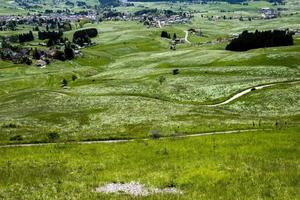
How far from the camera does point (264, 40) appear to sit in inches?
6624

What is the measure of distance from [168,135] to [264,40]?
119938mm

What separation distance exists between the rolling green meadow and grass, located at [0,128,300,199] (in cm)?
8

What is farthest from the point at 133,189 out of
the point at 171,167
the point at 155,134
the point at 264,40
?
the point at 264,40

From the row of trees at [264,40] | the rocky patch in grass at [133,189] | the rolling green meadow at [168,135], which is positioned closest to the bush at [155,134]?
the rolling green meadow at [168,135]

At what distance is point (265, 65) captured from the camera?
130 m

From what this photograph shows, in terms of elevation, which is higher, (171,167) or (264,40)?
(171,167)

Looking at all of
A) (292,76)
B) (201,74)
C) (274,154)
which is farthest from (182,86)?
(274,154)

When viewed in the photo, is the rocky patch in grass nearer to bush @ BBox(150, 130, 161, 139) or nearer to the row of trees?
bush @ BBox(150, 130, 161, 139)

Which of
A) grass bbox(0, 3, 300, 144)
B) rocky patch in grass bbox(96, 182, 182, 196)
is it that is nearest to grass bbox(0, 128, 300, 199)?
rocky patch in grass bbox(96, 182, 182, 196)

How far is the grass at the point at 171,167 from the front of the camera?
93.1 feet

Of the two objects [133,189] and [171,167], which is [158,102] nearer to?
[171,167]

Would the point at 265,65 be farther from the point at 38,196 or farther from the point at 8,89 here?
the point at 38,196

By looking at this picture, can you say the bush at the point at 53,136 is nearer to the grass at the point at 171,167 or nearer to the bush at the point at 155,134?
the grass at the point at 171,167

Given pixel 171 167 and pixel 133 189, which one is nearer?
pixel 133 189
